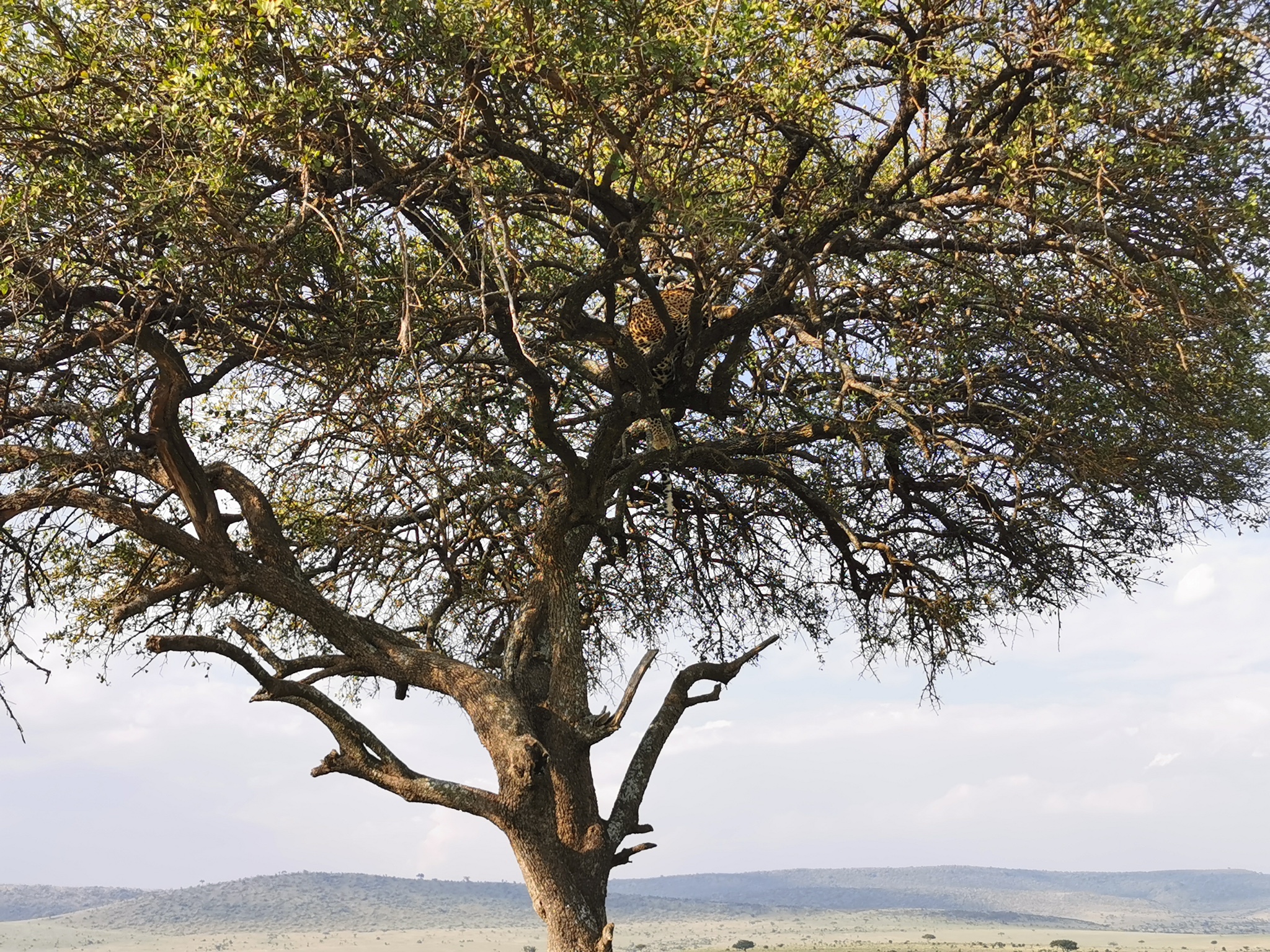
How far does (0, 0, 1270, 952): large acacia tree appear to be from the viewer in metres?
7.51

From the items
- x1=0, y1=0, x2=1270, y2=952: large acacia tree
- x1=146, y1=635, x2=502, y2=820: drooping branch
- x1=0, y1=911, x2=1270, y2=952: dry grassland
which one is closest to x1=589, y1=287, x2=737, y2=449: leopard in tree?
x1=0, y1=0, x2=1270, y2=952: large acacia tree

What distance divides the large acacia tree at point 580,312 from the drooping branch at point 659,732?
0.04 meters

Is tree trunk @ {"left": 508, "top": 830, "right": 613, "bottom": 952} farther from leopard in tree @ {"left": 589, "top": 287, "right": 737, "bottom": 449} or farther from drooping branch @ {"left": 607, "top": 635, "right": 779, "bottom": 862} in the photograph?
leopard in tree @ {"left": 589, "top": 287, "right": 737, "bottom": 449}

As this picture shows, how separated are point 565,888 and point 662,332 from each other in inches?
223

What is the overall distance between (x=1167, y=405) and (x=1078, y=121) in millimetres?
3363

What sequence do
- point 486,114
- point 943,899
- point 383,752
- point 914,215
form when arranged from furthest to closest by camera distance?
point 943,899 → point 383,752 → point 914,215 → point 486,114

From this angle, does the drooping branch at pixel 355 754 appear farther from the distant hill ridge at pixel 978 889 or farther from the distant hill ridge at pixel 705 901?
the distant hill ridge at pixel 978 889

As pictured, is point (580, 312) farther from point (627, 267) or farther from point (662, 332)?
point (662, 332)

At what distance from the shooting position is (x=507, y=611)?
46.8ft

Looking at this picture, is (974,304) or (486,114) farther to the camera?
(974,304)

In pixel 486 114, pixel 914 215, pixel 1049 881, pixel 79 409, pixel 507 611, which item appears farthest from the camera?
pixel 1049 881

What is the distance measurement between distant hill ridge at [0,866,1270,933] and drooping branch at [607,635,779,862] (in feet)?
131

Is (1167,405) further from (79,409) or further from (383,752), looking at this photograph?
(79,409)

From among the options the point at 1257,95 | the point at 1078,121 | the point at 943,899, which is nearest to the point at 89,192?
the point at 1078,121
